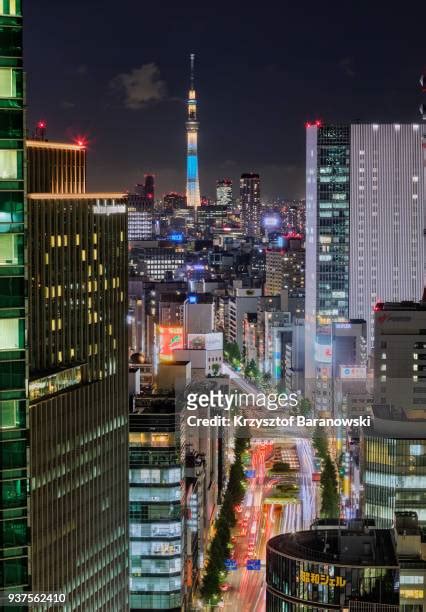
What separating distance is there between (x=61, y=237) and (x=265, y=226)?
3013 inches

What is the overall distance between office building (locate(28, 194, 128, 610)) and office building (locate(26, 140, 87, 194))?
0.33m

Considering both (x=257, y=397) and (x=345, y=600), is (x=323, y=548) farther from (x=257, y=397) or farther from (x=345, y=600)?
(x=257, y=397)

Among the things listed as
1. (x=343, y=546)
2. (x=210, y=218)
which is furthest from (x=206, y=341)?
(x=210, y=218)

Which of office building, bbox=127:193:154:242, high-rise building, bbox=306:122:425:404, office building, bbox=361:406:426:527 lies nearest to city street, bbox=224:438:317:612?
office building, bbox=361:406:426:527

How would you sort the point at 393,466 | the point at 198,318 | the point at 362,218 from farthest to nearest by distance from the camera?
the point at 198,318, the point at 362,218, the point at 393,466

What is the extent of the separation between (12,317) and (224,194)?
96.3 meters

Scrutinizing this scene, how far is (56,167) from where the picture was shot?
1650 centimetres

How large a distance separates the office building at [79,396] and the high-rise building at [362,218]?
20.4 meters

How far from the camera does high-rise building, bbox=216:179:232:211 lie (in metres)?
103

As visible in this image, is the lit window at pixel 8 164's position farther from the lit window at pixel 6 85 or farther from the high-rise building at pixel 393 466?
the high-rise building at pixel 393 466

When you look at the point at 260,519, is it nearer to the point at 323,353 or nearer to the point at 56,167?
the point at 323,353

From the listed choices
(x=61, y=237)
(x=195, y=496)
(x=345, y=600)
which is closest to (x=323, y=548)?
(x=345, y=600)

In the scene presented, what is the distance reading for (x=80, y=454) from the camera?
16062 mm

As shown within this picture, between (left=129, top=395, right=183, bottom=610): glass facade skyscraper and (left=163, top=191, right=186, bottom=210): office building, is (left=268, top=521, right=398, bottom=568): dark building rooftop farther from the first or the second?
(left=163, top=191, right=186, bottom=210): office building
